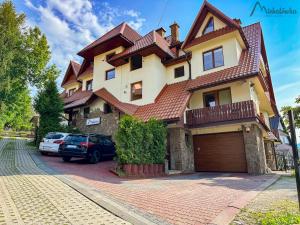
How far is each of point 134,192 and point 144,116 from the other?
9662 mm

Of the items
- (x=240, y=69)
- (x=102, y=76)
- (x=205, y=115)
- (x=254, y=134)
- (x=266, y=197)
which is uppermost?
(x=102, y=76)

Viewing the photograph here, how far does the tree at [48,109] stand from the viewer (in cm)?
2037

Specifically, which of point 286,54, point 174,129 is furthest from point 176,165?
point 286,54

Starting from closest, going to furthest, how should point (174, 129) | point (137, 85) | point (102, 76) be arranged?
point (174, 129) < point (137, 85) < point (102, 76)

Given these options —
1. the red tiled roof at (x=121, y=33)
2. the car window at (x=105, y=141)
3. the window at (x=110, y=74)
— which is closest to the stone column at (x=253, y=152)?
the car window at (x=105, y=141)

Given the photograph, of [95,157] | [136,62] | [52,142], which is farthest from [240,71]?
[52,142]

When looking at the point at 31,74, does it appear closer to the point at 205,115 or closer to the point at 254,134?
the point at 205,115

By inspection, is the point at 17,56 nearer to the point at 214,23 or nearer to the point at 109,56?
the point at 109,56

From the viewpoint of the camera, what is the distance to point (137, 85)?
786 inches

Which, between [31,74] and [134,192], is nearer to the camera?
[134,192]

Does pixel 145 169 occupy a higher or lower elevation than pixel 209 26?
lower

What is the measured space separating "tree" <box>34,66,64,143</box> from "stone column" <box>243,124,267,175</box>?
15497 mm

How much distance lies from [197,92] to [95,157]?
29.4ft

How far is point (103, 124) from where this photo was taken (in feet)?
64.8
